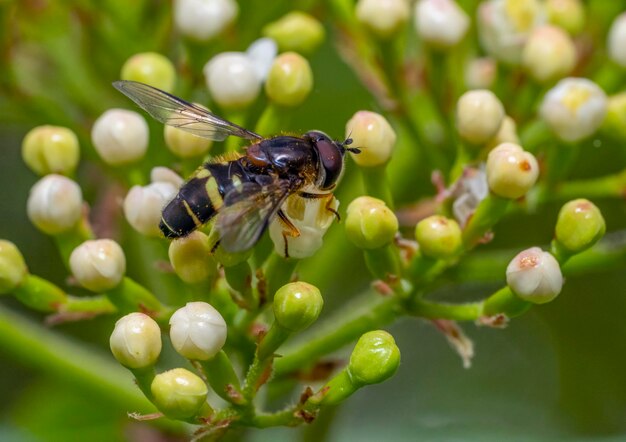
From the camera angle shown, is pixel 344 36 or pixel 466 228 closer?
pixel 466 228

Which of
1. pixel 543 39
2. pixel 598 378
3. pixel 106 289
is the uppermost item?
pixel 543 39

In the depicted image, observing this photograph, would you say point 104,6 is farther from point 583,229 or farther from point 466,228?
point 583,229

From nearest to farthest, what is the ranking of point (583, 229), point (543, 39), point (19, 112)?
point (583, 229) < point (543, 39) < point (19, 112)

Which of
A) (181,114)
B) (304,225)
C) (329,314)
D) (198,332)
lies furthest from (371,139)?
(329,314)

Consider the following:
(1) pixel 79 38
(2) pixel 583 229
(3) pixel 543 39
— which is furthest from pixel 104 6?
(2) pixel 583 229

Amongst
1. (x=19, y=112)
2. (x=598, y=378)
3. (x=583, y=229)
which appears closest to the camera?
(x=583, y=229)

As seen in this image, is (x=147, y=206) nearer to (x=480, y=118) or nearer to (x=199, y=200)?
(x=199, y=200)

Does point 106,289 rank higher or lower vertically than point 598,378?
lower
